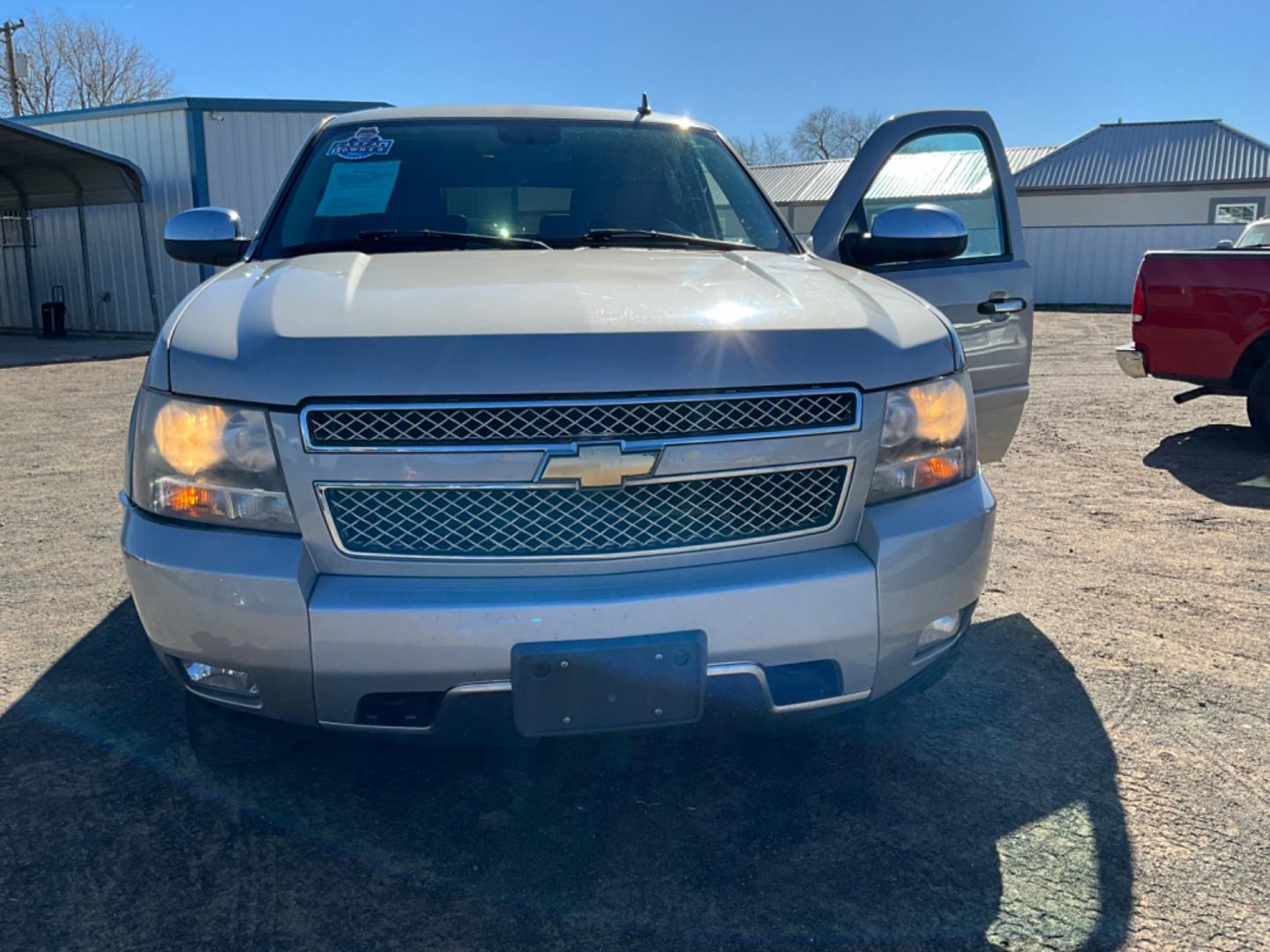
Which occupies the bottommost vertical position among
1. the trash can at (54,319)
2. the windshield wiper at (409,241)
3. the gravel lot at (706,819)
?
the trash can at (54,319)

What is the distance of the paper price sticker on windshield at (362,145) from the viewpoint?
3.64m

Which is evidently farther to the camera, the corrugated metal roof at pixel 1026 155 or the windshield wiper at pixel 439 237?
the corrugated metal roof at pixel 1026 155

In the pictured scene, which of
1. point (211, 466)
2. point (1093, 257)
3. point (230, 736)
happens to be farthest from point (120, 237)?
point (1093, 257)

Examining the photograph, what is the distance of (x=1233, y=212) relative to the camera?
106 feet

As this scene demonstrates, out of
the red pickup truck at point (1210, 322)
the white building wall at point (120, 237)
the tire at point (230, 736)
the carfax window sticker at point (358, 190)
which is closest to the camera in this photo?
the tire at point (230, 736)

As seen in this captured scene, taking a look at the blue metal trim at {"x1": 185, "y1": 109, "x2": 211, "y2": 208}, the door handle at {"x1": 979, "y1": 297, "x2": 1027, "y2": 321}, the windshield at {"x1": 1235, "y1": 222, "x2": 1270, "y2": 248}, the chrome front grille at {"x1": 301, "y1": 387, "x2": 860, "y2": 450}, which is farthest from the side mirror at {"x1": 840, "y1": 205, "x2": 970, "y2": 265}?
the blue metal trim at {"x1": 185, "y1": 109, "x2": 211, "y2": 208}

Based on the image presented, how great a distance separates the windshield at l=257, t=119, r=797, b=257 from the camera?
11.0 feet

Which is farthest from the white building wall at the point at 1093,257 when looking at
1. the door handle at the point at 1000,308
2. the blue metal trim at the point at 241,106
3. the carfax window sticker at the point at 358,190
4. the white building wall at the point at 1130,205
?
the carfax window sticker at the point at 358,190

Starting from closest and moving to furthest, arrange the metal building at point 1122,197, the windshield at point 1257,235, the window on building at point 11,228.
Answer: the windshield at point 1257,235
the window on building at point 11,228
the metal building at point 1122,197

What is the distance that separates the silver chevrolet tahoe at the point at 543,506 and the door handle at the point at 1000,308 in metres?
1.61

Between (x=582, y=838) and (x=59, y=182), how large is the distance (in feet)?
70.8

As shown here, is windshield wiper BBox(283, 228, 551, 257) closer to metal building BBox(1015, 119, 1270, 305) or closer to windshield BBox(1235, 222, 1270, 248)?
windshield BBox(1235, 222, 1270, 248)

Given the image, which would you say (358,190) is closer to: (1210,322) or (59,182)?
(1210,322)

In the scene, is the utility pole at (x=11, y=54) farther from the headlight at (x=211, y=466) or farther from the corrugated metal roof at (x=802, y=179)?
the headlight at (x=211, y=466)
